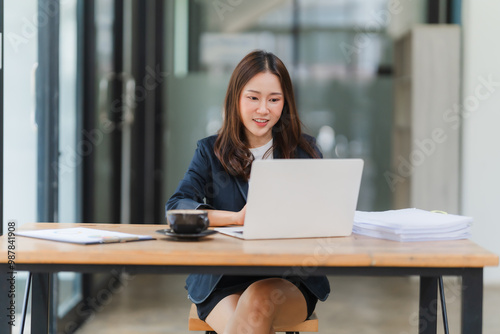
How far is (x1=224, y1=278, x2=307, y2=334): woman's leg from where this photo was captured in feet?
5.62

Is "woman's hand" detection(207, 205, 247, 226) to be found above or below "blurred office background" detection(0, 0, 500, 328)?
below

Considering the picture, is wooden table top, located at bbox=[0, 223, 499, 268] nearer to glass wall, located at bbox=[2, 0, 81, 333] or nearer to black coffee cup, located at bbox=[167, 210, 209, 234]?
black coffee cup, located at bbox=[167, 210, 209, 234]

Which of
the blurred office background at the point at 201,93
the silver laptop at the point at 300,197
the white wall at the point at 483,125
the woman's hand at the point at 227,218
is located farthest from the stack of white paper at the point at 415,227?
the white wall at the point at 483,125

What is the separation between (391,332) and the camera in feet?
11.4

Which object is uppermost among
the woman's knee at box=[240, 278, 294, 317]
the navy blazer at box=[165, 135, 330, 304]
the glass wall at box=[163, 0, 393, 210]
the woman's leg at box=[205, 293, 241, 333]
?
the glass wall at box=[163, 0, 393, 210]

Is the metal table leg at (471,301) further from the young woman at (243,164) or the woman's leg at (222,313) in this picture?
the woman's leg at (222,313)

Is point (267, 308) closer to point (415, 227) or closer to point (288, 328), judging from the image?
point (288, 328)

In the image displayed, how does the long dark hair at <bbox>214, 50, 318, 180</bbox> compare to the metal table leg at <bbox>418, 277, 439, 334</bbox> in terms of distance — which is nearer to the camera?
the metal table leg at <bbox>418, 277, 439, 334</bbox>

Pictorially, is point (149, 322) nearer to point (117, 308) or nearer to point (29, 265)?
point (117, 308)

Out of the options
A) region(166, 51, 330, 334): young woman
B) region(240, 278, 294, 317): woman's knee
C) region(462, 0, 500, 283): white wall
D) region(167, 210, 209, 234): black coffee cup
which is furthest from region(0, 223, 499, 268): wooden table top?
region(462, 0, 500, 283): white wall

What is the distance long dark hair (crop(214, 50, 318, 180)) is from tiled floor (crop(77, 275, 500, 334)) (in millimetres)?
1526

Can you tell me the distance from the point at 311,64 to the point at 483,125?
4.84ft

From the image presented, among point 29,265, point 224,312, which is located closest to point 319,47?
point 224,312

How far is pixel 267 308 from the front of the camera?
1.75 meters
